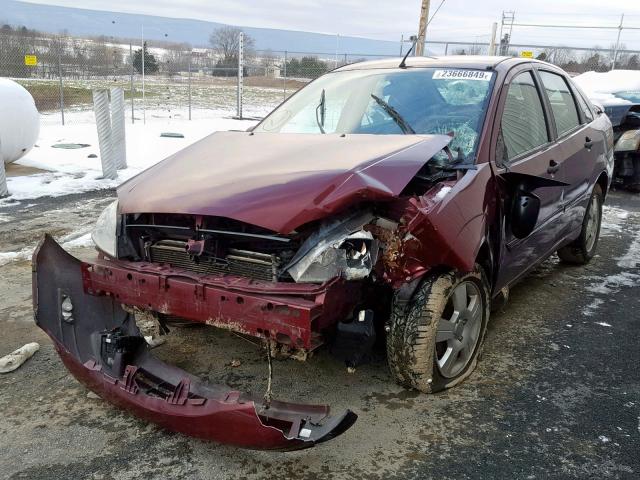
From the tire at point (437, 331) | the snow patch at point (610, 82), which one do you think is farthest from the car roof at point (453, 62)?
the snow patch at point (610, 82)

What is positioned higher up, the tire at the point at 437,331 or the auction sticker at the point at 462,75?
the auction sticker at the point at 462,75

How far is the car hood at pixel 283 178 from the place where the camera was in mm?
2545

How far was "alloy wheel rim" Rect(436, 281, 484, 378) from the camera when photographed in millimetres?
3100

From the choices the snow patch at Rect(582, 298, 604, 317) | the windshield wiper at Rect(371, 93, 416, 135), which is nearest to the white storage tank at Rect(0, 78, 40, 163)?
the windshield wiper at Rect(371, 93, 416, 135)

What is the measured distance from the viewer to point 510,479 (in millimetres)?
2512

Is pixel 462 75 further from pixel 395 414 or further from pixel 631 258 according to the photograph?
pixel 631 258

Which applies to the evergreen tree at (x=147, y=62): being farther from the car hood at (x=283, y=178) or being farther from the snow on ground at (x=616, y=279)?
the car hood at (x=283, y=178)

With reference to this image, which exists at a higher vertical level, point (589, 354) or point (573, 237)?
point (573, 237)

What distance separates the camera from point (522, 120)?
149 inches

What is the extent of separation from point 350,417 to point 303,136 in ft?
5.75

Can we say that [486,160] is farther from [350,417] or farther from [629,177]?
[629,177]

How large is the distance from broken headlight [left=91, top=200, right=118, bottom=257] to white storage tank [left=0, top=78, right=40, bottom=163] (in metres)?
6.68

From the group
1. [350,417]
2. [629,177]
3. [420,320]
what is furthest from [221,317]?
[629,177]

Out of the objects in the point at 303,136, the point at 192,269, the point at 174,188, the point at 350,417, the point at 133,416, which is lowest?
the point at 133,416
